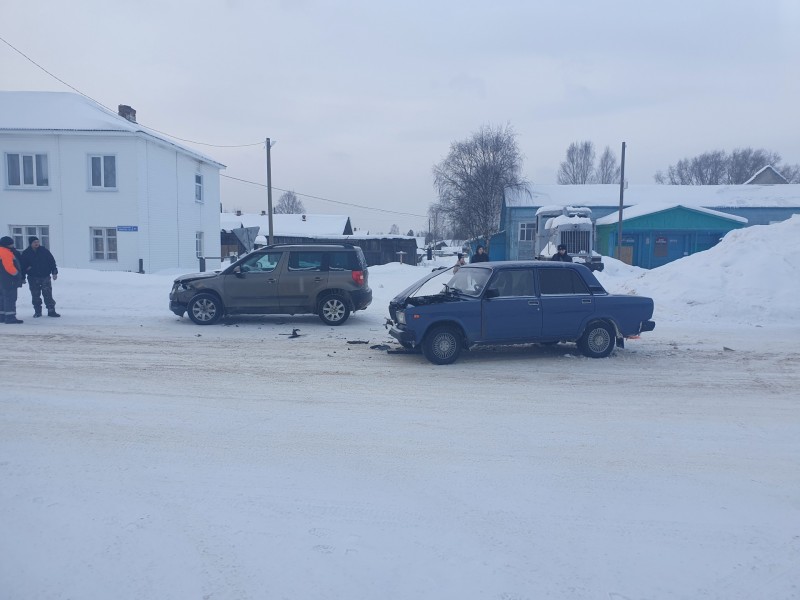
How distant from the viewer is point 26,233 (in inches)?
1054

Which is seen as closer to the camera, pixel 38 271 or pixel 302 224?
pixel 38 271

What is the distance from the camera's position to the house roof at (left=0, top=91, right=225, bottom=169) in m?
25.9

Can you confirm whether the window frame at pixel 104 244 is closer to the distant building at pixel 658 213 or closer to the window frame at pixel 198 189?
the window frame at pixel 198 189

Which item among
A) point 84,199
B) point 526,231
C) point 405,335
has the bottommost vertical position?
point 405,335

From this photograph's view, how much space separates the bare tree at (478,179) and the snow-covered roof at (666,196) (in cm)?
512

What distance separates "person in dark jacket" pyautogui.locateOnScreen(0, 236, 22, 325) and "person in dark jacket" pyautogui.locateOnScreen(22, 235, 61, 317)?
337 millimetres

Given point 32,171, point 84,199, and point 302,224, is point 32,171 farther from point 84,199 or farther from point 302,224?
point 302,224

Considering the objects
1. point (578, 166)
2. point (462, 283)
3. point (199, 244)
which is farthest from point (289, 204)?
point (462, 283)

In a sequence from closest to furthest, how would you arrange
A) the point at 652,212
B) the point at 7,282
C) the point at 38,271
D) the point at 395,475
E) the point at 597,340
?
the point at 395,475, the point at 597,340, the point at 7,282, the point at 38,271, the point at 652,212

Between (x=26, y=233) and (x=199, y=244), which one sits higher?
(x=26, y=233)

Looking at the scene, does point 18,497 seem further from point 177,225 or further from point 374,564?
point 177,225

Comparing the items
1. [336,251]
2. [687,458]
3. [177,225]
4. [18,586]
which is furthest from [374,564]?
[177,225]

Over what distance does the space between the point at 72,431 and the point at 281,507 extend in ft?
9.30

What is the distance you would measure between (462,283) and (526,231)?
3878 cm
